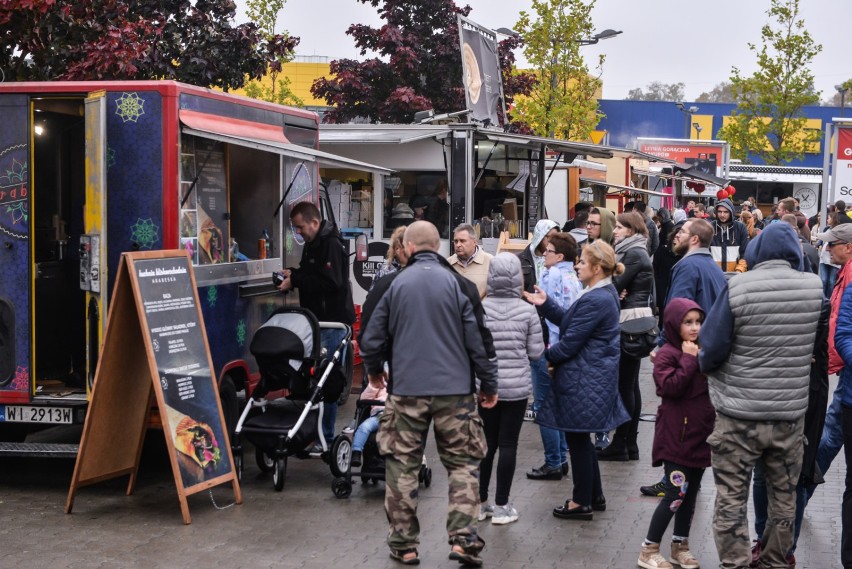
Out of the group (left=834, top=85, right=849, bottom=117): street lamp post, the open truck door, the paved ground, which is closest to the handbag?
the paved ground

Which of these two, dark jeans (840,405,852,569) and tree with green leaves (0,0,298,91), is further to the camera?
tree with green leaves (0,0,298,91)

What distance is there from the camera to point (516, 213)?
17.0 metres

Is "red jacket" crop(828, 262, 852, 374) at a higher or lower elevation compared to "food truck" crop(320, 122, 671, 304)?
lower

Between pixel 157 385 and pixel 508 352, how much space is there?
2.23 metres

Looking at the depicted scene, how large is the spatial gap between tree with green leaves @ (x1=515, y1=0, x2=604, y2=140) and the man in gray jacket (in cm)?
2295

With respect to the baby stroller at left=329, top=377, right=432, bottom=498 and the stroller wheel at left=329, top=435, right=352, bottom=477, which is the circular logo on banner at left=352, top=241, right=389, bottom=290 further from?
the stroller wheel at left=329, top=435, right=352, bottom=477

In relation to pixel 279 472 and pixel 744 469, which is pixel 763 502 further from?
pixel 279 472

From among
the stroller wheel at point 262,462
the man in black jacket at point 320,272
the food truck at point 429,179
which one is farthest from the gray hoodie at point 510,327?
the food truck at point 429,179

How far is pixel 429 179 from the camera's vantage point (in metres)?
14.9

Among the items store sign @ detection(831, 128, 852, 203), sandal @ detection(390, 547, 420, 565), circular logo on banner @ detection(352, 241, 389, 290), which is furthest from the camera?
store sign @ detection(831, 128, 852, 203)

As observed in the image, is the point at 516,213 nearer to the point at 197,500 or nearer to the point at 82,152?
the point at 82,152

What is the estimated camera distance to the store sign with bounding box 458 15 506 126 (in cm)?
1706

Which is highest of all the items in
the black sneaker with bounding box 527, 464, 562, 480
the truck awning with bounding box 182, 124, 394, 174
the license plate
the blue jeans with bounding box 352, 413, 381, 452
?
the truck awning with bounding box 182, 124, 394, 174

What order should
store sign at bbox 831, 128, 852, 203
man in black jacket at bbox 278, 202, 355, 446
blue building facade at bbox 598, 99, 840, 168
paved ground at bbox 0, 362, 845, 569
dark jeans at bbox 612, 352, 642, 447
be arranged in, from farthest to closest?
blue building facade at bbox 598, 99, 840, 168, store sign at bbox 831, 128, 852, 203, man in black jacket at bbox 278, 202, 355, 446, dark jeans at bbox 612, 352, 642, 447, paved ground at bbox 0, 362, 845, 569
